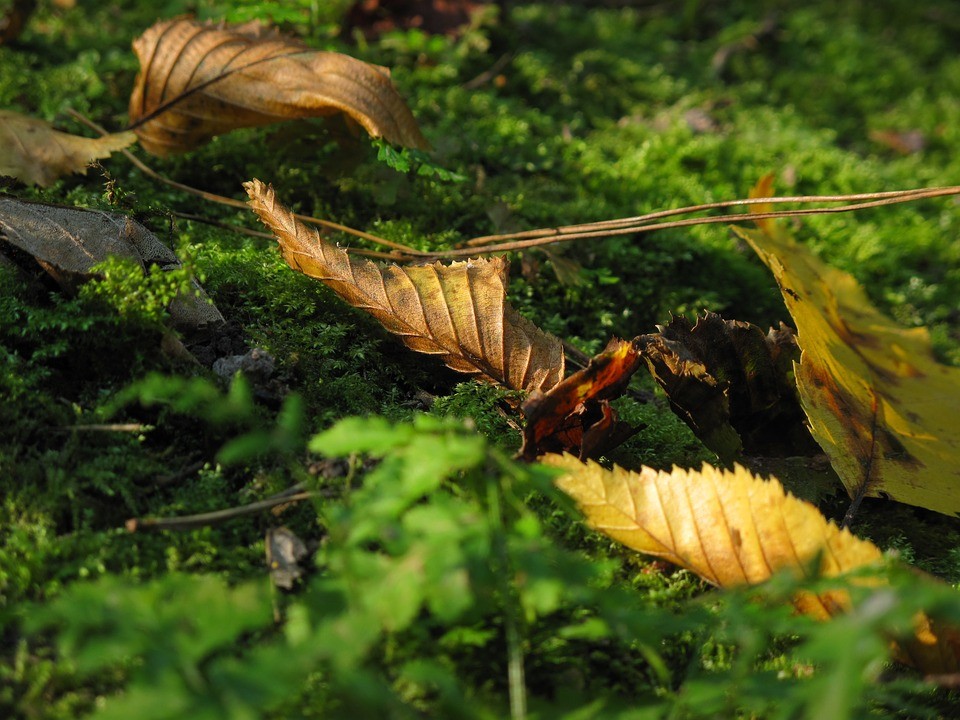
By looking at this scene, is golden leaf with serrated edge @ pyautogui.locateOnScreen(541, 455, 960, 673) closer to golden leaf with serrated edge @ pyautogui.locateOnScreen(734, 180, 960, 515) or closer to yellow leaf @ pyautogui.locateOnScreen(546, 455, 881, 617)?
yellow leaf @ pyautogui.locateOnScreen(546, 455, 881, 617)

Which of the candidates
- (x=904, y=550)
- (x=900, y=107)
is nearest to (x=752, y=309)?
(x=904, y=550)

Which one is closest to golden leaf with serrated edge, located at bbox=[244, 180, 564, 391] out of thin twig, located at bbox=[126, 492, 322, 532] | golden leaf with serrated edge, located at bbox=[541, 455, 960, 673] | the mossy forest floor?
the mossy forest floor

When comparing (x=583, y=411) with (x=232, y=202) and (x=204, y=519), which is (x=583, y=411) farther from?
(x=232, y=202)

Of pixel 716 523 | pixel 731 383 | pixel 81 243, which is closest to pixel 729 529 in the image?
pixel 716 523

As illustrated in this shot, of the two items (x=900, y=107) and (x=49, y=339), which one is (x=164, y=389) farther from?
(x=900, y=107)

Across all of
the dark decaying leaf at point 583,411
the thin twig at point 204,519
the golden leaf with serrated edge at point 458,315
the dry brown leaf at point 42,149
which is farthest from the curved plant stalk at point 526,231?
the thin twig at point 204,519

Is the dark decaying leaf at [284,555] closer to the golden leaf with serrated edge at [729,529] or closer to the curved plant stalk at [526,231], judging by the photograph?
the golden leaf with serrated edge at [729,529]
